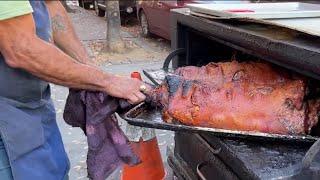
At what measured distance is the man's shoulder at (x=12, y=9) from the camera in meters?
1.70

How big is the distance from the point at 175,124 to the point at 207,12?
81cm

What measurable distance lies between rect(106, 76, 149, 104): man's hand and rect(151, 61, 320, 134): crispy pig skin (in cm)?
10

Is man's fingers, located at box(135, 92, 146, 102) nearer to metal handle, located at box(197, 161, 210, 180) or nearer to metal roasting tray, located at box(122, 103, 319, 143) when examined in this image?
metal roasting tray, located at box(122, 103, 319, 143)

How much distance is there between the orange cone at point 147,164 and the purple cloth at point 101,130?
59 centimetres

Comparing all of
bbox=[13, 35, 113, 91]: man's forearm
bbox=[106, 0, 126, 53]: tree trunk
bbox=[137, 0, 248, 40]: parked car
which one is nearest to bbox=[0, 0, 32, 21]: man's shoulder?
bbox=[13, 35, 113, 91]: man's forearm

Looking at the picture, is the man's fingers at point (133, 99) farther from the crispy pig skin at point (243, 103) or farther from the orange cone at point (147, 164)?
the orange cone at point (147, 164)

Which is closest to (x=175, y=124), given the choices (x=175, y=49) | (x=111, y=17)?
(x=175, y=49)

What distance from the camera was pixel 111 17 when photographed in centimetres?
1000

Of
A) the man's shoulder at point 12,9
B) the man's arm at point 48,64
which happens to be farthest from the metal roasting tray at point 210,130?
the man's shoulder at point 12,9

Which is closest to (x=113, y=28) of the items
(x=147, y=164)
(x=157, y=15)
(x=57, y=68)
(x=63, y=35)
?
(x=157, y=15)

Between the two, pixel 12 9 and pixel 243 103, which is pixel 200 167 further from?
pixel 12 9

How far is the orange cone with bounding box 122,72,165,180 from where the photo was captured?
2.81 meters

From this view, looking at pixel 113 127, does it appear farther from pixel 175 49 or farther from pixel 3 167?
pixel 175 49

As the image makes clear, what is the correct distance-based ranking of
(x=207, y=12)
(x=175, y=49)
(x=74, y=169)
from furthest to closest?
(x=74, y=169), (x=175, y=49), (x=207, y=12)
